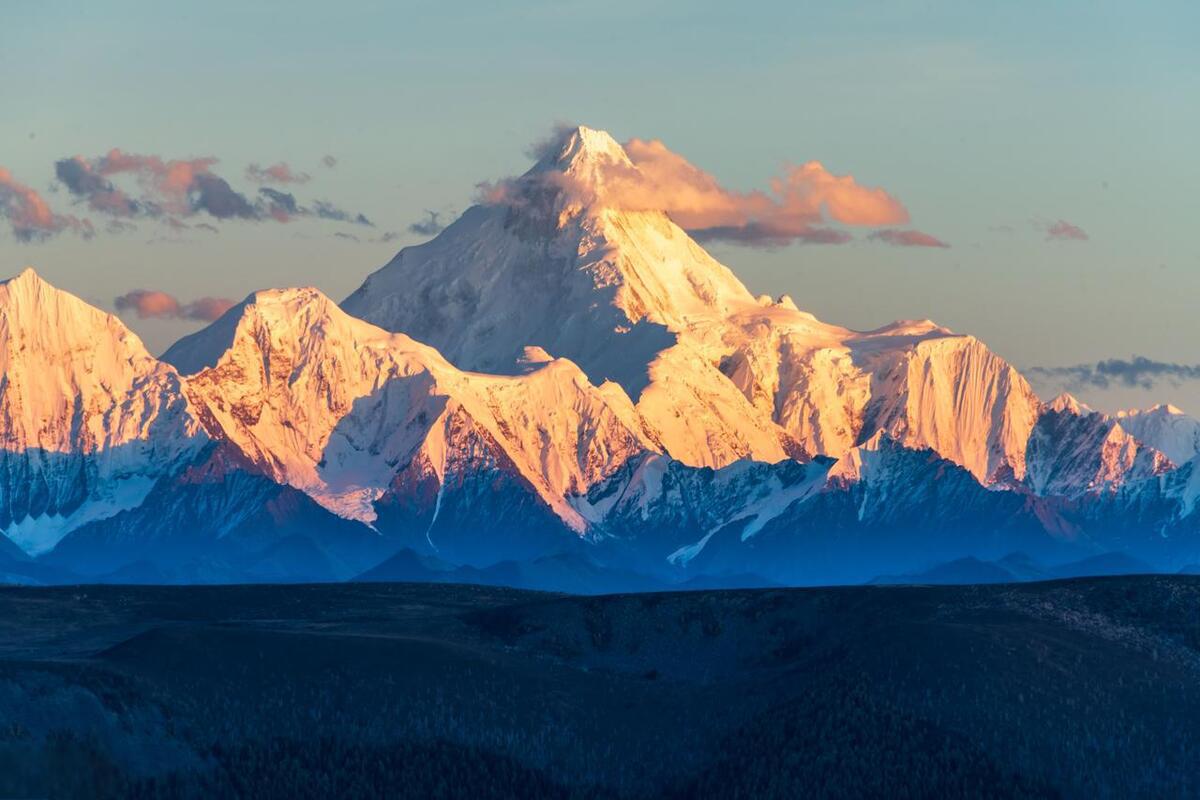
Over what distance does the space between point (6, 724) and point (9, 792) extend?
12.6 meters

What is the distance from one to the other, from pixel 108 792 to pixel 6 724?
982cm

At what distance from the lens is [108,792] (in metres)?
198

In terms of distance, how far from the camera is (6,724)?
653ft

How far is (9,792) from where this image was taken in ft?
615
